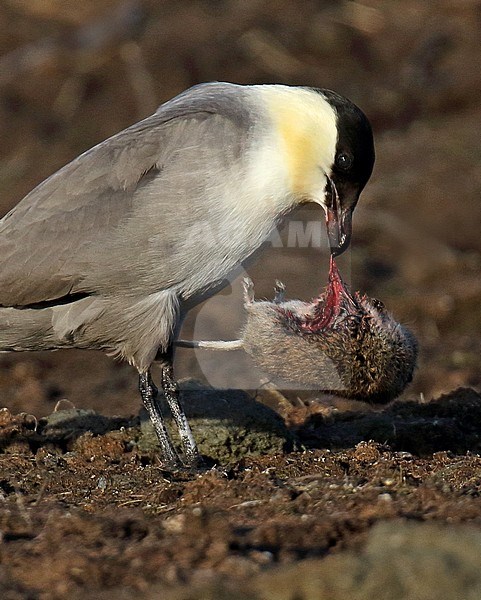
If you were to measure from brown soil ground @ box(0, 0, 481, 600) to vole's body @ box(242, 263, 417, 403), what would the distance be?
14.7 inches

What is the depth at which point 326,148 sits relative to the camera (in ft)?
21.4

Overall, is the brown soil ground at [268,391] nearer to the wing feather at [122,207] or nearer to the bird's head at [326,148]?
the wing feather at [122,207]

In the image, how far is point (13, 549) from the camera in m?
4.71

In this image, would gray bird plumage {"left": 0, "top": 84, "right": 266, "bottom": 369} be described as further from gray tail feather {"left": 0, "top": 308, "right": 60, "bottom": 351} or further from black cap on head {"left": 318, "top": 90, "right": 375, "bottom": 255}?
black cap on head {"left": 318, "top": 90, "right": 375, "bottom": 255}

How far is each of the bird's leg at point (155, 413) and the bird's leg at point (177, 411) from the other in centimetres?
7

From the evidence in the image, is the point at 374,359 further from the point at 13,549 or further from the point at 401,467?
the point at 13,549

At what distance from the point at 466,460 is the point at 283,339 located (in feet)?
3.98

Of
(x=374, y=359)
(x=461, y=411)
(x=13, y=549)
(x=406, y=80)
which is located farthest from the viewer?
(x=406, y=80)

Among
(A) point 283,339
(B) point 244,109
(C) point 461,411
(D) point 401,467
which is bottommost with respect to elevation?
(C) point 461,411

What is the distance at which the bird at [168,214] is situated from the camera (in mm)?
6266

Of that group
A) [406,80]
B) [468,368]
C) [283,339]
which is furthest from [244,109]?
[406,80]

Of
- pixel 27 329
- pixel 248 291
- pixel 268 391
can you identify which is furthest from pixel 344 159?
pixel 268 391

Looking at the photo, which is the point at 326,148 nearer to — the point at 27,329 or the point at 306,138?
the point at 306,138

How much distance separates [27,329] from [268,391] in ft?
7.18
